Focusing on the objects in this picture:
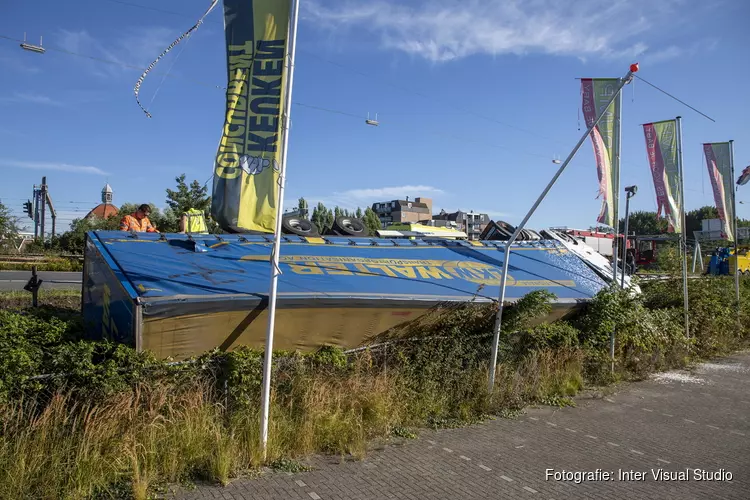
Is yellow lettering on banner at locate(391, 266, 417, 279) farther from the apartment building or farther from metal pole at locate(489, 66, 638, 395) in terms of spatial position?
the apartment building

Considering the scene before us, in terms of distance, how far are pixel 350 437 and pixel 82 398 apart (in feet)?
8.43

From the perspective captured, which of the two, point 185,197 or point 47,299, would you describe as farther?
point 185,197

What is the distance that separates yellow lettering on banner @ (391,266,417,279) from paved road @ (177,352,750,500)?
2.52 metres

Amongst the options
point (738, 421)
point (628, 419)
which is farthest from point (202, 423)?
point (738, 421)

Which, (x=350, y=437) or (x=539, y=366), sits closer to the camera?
(x=350, y=437)

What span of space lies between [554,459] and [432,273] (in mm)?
3682

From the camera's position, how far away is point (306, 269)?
7.69 metres

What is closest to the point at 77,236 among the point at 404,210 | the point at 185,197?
the point at 185,197

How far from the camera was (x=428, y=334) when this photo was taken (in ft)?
23.8

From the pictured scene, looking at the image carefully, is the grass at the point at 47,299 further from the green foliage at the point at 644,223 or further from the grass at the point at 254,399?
the green foliage at the point at 644,223

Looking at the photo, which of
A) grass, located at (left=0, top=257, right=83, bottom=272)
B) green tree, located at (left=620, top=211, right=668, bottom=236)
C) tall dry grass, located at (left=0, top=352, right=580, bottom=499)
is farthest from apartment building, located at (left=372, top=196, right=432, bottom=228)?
tall dry grass, located at (left=0, top=352, right=580, bottom=499)

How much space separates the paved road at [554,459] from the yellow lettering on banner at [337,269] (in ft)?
8.53

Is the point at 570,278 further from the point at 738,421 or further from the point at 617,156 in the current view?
the point at 738,421

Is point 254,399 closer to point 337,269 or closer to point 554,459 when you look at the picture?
point 337,269
